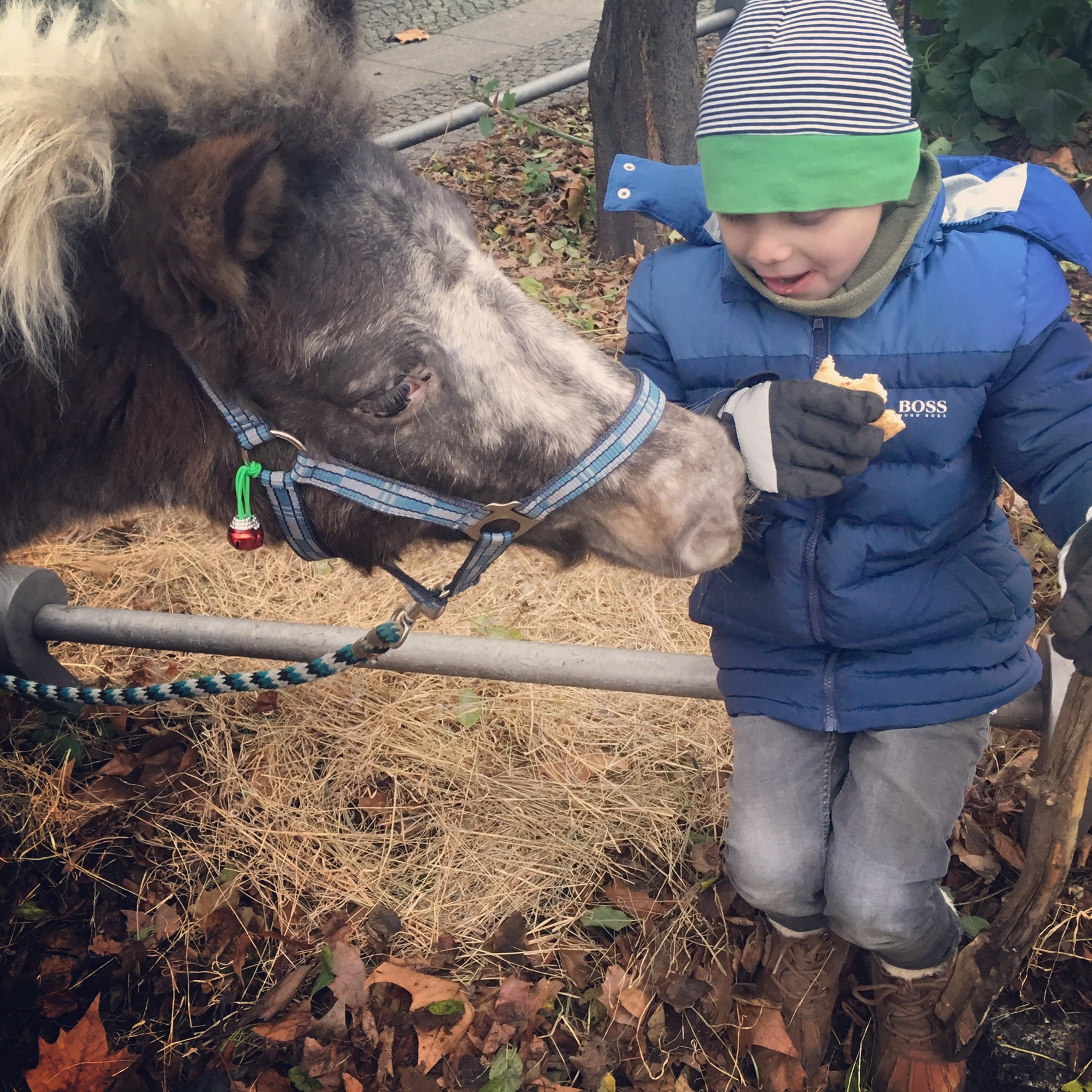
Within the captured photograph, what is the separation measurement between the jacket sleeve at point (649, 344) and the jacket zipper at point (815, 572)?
0.33m

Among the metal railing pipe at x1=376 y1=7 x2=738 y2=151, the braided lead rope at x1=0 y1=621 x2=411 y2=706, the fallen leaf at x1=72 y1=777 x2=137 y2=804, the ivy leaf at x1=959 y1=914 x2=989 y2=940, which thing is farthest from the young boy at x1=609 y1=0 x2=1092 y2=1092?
the metal railing pipe at x1=376 y1=7 x2=738 y2=151

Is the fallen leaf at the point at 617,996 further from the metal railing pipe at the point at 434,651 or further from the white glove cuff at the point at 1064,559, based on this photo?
the white glove cuff at the point at 1064,559

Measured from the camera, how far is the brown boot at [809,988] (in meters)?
2.15

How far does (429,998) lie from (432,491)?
1341 mm

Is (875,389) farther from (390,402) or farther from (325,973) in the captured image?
(325,973)

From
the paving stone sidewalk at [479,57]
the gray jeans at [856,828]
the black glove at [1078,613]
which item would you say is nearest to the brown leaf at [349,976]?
the gray jeans at [856,828]

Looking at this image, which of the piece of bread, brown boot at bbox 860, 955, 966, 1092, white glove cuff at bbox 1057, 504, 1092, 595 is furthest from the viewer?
brown boot at bbox 860, 955, 966, 1092

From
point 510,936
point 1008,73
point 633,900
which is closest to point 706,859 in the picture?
point 633,900

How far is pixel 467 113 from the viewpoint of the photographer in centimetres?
602

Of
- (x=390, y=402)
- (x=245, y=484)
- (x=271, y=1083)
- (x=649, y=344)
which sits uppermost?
(x=390, y=402)

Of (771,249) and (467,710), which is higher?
(771,249)

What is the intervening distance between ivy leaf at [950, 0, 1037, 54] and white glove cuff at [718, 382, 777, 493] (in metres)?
4.57

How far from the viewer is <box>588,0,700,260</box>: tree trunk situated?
4.62 meters

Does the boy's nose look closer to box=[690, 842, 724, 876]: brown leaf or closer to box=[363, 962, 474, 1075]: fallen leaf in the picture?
box=[690, 842, 724, 876]: brown leaf
